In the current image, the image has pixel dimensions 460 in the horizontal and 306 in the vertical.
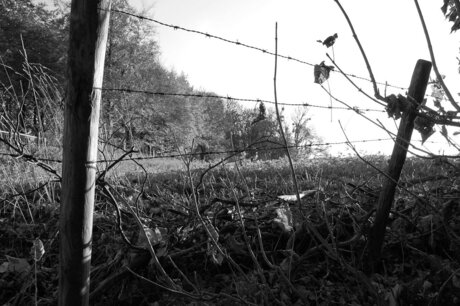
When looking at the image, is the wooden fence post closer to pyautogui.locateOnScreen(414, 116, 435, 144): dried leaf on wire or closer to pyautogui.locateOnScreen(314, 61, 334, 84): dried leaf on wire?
pyautogui.locateOnScreen(414, 116, 435, 144): dried leaf on wire

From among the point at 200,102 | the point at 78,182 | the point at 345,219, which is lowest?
the point at 345,219

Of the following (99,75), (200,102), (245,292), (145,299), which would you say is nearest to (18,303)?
(145,299)

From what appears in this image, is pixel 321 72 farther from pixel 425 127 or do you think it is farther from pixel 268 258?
pixel 268 258

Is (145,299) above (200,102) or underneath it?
underneath

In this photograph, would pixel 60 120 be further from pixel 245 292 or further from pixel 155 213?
pixel 245 292

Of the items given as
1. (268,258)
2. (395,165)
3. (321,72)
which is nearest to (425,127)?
(321,72)

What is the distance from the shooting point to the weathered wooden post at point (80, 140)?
5.71ft

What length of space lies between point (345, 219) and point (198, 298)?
131 cm

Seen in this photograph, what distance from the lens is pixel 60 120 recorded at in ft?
14.0

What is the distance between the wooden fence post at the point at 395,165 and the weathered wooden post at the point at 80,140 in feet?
5.04

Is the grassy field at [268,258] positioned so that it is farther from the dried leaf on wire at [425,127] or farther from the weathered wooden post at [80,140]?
the dried leaf on wire at [425,127]

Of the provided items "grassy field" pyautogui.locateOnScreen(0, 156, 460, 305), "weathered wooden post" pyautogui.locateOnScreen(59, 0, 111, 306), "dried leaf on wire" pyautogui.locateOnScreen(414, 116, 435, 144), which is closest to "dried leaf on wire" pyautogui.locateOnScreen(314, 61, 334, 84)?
"dried leaf on wire" pyautogui.locateOnScreen(414, 116, 435, 144)

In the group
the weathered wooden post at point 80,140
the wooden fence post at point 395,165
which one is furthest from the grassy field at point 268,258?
the weathered wooden post at point 80,140

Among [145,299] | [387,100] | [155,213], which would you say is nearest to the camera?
[387,100]
